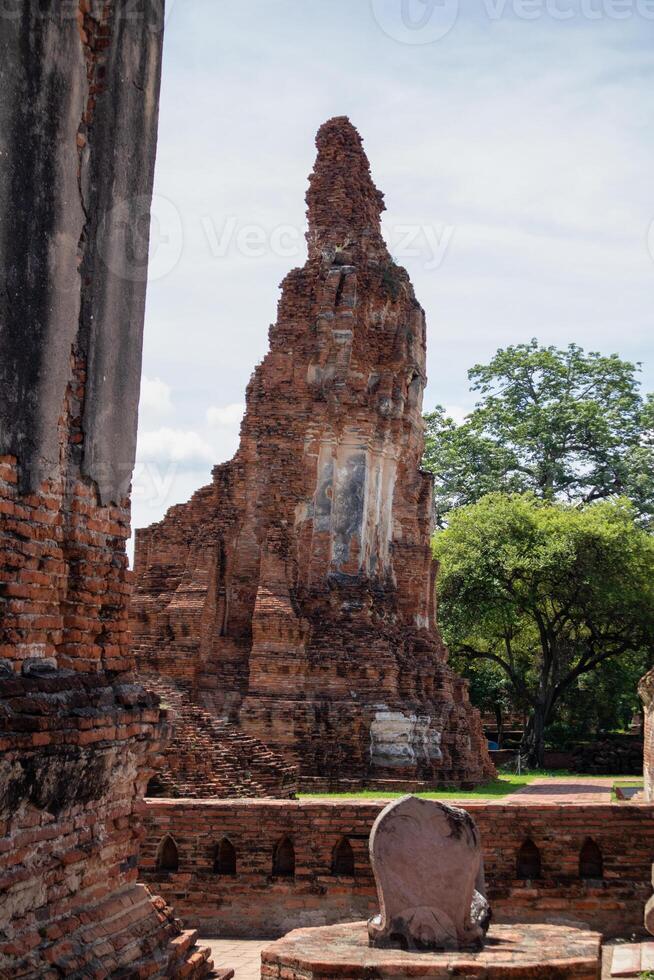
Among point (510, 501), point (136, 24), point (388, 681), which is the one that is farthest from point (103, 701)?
point (510, 501)

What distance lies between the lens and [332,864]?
34.1 feet

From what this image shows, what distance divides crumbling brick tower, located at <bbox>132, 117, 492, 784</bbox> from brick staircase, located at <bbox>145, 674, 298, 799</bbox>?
7.08ft

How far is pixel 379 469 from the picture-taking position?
22.0m

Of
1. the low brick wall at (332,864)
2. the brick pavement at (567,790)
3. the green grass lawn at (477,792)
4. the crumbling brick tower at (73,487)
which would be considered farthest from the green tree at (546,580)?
the crumbling brick tower at (73,487)

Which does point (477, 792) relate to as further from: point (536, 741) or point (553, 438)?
point (553, 438)

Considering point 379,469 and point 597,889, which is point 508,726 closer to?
point 379,469

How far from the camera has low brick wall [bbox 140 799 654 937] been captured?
1030 centimetres

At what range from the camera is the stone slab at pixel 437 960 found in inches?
280

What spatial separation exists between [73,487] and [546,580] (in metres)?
25.5

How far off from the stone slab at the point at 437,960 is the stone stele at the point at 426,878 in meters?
0.16

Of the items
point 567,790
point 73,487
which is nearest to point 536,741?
point 567,790

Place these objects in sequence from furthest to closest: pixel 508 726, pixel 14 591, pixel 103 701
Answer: pixel 508 726, pixel 103 701, pixel 14 591

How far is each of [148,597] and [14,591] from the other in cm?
1534

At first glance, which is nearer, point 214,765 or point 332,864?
point 332,864
